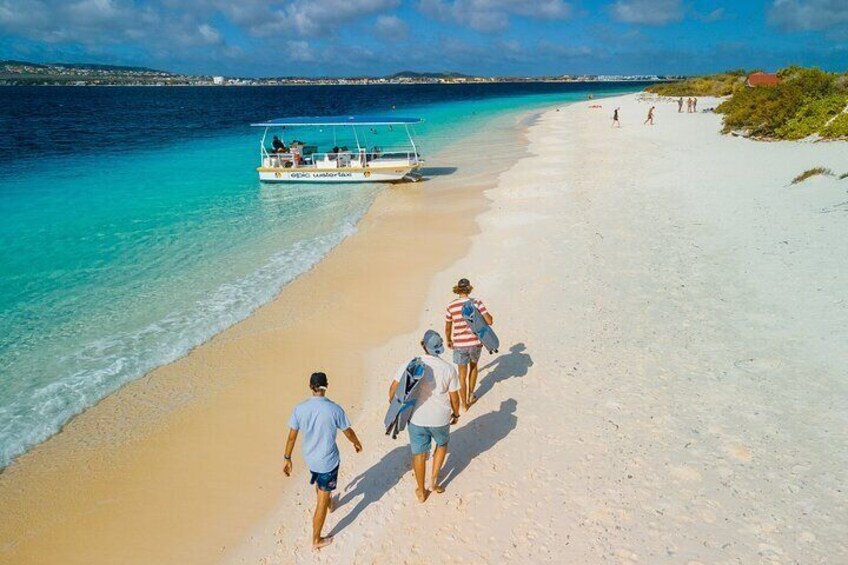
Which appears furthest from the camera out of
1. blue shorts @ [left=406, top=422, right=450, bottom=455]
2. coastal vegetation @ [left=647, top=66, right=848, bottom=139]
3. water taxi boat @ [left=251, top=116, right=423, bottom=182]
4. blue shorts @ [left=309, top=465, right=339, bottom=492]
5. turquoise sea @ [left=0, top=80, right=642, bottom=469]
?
water taxi boat @ [left=251, top=116, right=423, bottom=182]

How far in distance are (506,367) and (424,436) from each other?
9.79ft

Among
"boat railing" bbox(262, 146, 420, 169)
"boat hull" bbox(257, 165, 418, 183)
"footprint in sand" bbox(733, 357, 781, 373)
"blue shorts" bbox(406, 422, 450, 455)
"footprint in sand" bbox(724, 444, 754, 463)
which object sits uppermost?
"boat railing" bbox(262, 146, 420, 169)

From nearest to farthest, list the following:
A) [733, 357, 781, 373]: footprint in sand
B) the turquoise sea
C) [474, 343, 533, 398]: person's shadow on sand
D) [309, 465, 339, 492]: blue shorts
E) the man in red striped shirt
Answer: [309, 465, 339, 492]: blue shorts < the man in red striped shirt < [733, 357, 781, 373]: footprint in sand < [474, 343, 533, 398]: person's shadow on sand < the turquoise sea

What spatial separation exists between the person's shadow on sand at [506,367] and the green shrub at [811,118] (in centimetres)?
2091

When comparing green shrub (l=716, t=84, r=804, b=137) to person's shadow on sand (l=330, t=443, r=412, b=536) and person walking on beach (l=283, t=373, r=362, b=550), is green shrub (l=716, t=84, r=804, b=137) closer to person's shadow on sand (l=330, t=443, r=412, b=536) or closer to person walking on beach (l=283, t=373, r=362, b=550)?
person's shadow on sand (l=330, t=443, r=412, b=536)

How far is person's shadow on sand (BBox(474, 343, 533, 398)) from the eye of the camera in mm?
7504

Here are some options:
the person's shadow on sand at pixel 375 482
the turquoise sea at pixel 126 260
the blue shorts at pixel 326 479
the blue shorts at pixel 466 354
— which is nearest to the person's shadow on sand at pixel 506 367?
the blue shorts at pixel 466 354

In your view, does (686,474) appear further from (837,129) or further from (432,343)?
(837,129)

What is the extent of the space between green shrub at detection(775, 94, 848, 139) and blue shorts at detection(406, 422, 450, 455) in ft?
78.4

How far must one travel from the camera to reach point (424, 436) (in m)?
5.15

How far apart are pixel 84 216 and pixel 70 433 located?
15.0 metres

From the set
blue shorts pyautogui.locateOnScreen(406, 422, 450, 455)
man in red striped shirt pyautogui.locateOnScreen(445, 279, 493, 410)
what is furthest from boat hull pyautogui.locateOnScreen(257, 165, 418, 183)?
blue shorts pyautogui.locateOnScreen(406, 422, 450, 455)

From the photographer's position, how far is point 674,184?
56.7 ft

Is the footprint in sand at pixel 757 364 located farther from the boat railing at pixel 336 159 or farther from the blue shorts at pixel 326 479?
the boat railing at pixel 336 159
